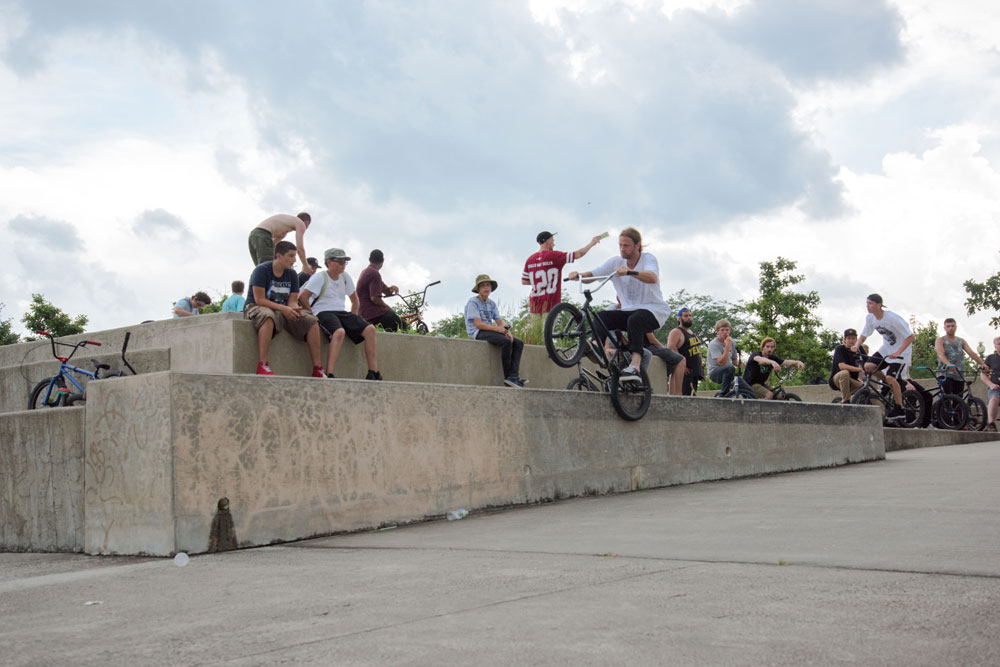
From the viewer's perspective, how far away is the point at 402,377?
10.9 meters

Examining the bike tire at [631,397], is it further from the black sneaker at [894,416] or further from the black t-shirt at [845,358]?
the black sneaker at [894,416]

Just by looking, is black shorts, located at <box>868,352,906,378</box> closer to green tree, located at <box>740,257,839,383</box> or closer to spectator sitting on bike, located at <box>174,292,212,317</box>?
spectator sitting on bike, located at <box>174,292,212,317</box>

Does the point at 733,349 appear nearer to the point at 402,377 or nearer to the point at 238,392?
the point at 402,377

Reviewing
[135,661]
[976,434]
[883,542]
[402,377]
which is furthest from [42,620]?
[976,434]

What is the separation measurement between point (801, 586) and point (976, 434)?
1308 cm

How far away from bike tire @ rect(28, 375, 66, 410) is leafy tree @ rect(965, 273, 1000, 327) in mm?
48607

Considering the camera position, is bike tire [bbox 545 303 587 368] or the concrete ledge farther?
the concrete ledge

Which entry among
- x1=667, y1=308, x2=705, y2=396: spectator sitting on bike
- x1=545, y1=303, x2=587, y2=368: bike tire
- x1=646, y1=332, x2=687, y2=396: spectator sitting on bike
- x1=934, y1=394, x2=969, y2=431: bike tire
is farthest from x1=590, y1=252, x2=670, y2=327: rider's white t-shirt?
x1=934, y1=394, x2=969, y2=431: bike tire

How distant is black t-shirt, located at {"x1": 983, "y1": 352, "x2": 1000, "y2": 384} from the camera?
51.5 ft

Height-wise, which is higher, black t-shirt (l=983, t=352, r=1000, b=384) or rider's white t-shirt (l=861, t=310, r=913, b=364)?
rider's white t-shirt (l=861, t=310, r=913, b=364)

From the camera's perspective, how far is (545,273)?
11586 mm

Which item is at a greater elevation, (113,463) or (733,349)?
(733,349)

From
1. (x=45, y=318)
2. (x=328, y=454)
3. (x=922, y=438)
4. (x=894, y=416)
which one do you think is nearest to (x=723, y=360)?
(x=894, y=416)

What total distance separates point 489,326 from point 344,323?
80.5 inches
